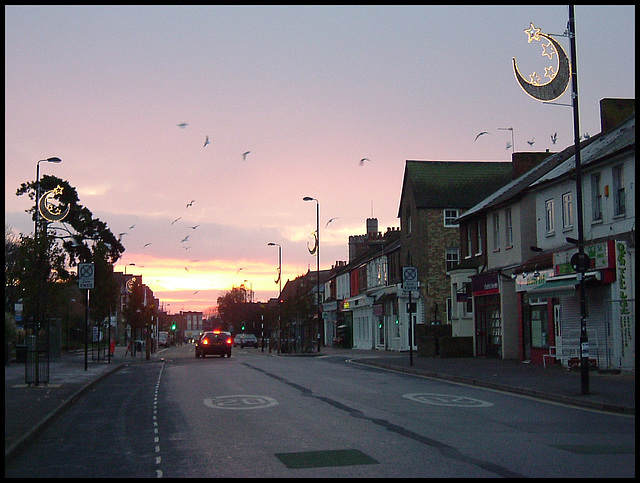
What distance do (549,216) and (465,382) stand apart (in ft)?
31.3

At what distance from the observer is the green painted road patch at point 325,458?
947 centimetres

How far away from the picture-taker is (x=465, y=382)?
74.7ft

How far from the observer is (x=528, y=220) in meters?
32.0

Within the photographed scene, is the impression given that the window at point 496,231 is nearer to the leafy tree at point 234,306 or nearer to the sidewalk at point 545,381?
the sidewalk at point 545,381

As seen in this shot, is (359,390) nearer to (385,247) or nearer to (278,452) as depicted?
(278,452)

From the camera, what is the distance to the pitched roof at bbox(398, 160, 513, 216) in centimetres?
4794

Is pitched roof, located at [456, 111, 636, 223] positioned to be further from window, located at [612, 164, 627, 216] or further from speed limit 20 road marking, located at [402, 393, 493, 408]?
speed limit 20 road marking, located at [402, 393, 493, 408]

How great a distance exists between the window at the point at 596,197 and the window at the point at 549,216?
10.5ft

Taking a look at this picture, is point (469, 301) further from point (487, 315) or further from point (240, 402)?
point (240, 402)

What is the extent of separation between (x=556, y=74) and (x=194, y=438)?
1231cm

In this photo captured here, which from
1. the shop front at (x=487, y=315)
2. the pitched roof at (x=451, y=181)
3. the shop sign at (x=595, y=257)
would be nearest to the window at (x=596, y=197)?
the shop sign at (x=595, y=257)

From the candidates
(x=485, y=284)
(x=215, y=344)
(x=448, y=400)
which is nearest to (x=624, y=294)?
(x=448, y=400)

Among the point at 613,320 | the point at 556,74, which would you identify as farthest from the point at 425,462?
the point at 613,320

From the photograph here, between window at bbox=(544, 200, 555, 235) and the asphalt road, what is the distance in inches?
442
